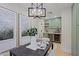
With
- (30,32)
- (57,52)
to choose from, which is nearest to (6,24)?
(30,32)

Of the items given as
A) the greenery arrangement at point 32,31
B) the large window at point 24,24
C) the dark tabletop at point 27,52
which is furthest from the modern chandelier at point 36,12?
the dark tabletop at point 27,52

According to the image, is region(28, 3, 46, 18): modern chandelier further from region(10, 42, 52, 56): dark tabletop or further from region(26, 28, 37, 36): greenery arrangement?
region(10, 42, 52, 56): dark tabletop

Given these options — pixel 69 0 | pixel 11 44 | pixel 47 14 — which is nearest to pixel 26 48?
pixel 11 44

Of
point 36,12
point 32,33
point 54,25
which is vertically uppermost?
point 36,12

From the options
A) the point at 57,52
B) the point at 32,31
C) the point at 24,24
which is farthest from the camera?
the point at 24,24

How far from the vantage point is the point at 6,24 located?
7.16ft

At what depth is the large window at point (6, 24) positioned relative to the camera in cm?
203

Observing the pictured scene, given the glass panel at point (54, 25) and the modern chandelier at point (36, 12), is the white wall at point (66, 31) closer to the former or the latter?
the glass panel at point (54, 25)

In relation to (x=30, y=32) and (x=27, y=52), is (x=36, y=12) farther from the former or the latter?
(x=27, y=52)

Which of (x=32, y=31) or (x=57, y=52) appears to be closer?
(x=57, y=52)

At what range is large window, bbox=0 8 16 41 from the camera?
2027mm

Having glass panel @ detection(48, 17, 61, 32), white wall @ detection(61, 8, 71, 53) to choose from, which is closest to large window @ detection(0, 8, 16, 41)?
glass panel @ detection(48, 17, 61, 32)

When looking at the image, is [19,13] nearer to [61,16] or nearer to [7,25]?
[7,25]

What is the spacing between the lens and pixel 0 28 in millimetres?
1991
